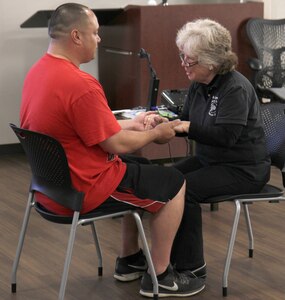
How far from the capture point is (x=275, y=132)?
3.54 metres

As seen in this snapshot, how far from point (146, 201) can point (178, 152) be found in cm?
269

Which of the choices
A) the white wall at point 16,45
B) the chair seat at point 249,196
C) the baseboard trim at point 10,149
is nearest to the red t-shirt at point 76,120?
the chair seat at point 249,196

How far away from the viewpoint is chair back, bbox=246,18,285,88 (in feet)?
18.7

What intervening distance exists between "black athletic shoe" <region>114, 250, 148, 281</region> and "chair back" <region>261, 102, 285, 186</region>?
76 cm

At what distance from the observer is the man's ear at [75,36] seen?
2994mm

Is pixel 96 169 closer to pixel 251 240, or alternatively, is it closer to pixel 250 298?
pixel 250 298

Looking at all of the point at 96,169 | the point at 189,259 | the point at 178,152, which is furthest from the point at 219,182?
the point at 178,152

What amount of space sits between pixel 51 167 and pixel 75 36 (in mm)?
521

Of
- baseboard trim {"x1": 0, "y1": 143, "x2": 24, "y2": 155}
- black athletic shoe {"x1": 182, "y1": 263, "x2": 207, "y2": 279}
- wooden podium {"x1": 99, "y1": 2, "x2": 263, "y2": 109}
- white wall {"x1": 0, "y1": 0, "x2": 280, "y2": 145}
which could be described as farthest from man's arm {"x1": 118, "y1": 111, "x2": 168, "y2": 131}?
baseboard trim {"x1": 0, "y1": 143, "x2": 24, "y2": 155}

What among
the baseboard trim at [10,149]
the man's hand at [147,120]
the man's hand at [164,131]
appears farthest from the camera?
the baseboard trim at [10,149]

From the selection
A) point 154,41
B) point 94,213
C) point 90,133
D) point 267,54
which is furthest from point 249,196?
point 267,54

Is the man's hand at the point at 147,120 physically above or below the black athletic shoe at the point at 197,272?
above

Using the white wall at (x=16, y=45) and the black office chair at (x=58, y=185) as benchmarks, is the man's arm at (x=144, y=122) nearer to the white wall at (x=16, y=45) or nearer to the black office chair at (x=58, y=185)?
the black office chair at (x=58, y=185)

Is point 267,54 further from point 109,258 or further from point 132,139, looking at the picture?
point 132,139
